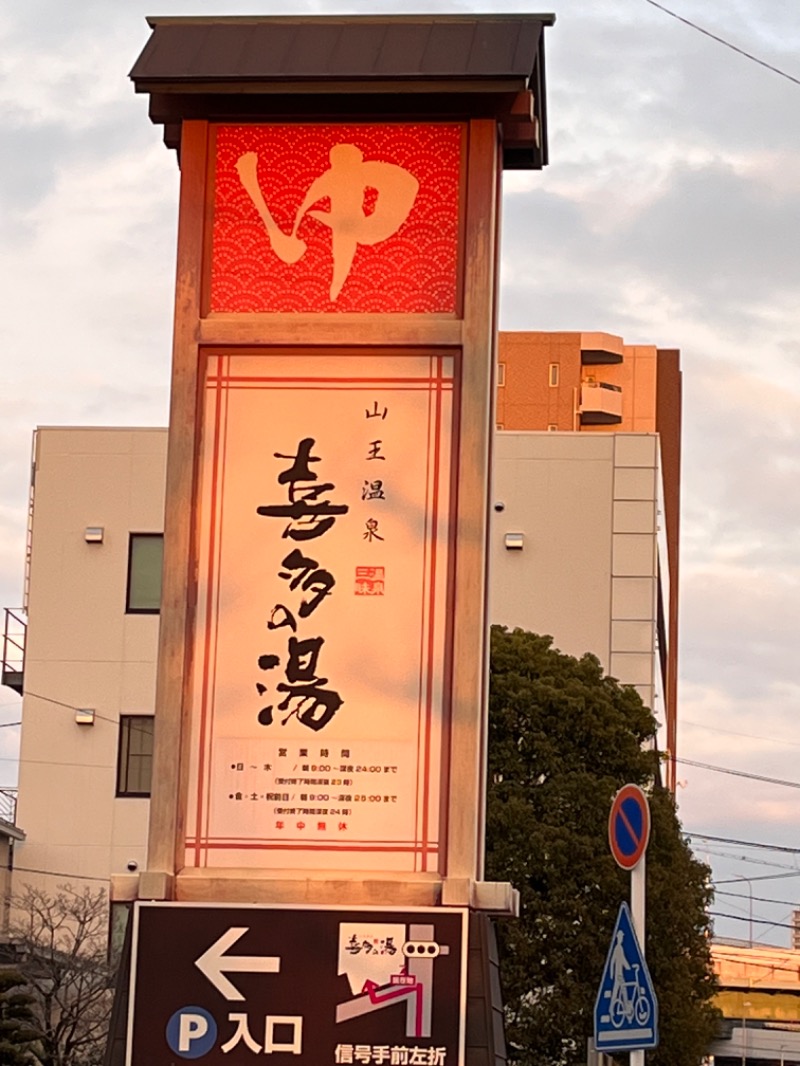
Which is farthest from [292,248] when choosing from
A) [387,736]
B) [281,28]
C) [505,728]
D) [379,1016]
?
[505,728]

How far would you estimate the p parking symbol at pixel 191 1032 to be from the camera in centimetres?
1045

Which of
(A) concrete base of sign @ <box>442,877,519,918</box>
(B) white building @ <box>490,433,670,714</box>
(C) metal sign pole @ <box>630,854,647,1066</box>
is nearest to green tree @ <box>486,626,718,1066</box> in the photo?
(B) white building @ <box>490,433,670,714</box>

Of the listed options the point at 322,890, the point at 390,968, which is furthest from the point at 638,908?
the point at 322,890

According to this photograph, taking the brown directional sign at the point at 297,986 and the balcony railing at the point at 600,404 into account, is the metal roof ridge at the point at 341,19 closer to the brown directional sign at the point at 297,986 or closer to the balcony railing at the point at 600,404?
the brown directional sign at the point at 297,986

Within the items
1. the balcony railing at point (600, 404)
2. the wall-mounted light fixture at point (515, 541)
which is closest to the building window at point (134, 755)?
the wall-mounted light fixture at point (515, 541)

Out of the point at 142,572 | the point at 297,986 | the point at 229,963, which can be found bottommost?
the point at 297,986

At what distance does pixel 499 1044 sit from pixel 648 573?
85.4ft

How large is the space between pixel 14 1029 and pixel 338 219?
13.1m

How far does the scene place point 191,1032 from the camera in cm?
1047

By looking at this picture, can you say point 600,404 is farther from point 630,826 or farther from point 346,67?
point 630,826

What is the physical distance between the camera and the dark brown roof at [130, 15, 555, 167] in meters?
11.4

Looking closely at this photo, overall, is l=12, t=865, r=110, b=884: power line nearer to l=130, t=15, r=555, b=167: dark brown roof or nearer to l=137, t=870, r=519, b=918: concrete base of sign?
l=137, t=870, r=519, b=918: concrete base of sign

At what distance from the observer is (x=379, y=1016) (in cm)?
1033

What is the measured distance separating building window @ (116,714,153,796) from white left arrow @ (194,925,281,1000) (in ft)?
76.8
